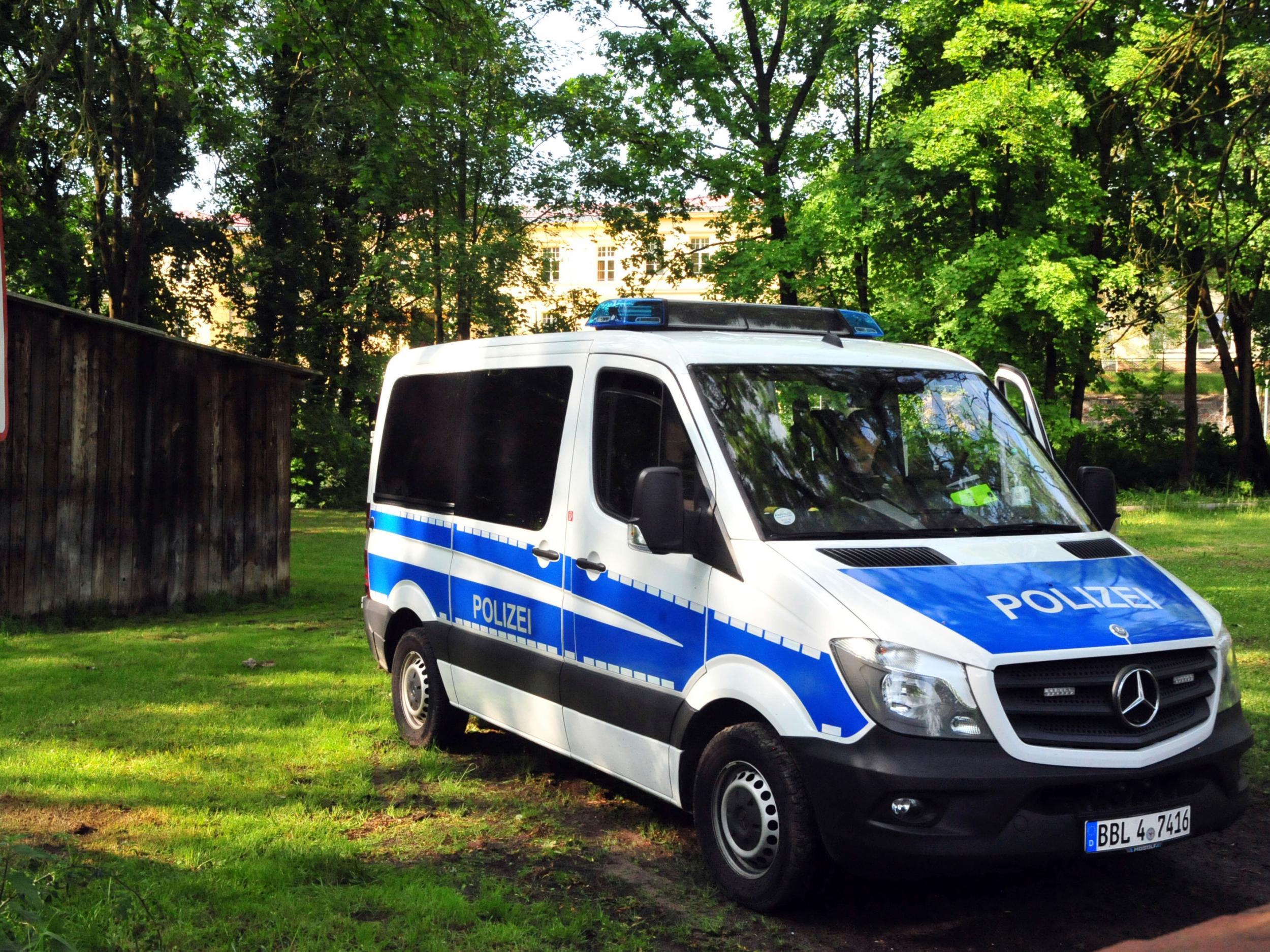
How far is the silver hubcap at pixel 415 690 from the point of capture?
7406 millimetres

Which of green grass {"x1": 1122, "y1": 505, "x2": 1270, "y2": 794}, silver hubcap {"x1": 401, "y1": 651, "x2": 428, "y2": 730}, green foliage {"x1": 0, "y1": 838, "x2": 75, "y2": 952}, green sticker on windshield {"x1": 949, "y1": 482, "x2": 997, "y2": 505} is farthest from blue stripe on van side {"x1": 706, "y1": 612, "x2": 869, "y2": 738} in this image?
green grass {"x1": 1122, "y1": 505, "x2": 1270, "y2": 794}

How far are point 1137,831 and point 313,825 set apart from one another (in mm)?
3607

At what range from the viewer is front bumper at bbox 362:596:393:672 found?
25.7ft

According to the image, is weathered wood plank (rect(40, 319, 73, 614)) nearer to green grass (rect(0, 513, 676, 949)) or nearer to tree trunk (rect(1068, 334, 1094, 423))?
green grass (rect(0, 513, 676, 949))

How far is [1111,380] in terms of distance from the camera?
1537 inches

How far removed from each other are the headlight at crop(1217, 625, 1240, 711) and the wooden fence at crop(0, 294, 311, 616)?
1170 centimetres

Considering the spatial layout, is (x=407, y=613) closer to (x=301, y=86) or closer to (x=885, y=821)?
(x=885, y=821)

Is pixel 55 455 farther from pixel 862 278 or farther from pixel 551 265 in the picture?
pixel 551 265

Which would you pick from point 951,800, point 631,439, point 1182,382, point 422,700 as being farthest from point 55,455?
point 1182,382

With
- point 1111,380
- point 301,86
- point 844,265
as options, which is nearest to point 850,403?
point 844,265

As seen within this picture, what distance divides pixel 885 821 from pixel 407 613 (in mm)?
4031

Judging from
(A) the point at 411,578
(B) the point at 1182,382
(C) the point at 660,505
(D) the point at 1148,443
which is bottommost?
(A) the point at 411,578

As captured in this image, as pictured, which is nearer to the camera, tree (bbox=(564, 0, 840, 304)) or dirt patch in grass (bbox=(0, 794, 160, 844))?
dirt patch in grass (bbox=(0, 794, 160, 844))

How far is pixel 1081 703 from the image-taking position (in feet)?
14.6
